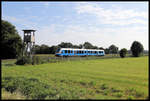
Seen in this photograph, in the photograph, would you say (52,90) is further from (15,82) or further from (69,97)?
(15,82)

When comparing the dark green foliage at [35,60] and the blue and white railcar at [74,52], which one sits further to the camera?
the blue and white railcar at [74,52]

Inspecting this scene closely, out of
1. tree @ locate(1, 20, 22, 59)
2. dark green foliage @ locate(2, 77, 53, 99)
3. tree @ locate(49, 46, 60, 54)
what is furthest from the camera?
tree @ locate(49, 46, 60, 54)

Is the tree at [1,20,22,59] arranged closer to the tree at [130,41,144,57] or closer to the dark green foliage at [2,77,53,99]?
the dark green foliage at [2,77,53,99]

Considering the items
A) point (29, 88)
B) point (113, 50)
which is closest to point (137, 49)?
point (113, 50)

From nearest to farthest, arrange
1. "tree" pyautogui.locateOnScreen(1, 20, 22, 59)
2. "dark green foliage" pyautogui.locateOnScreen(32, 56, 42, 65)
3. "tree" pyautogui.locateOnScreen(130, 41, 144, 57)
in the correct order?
"dark green foliage" pyautogui.locateOnScreen(32, 56, 42, 65) < "tree" pyautogui.locateOnScreen(1, 20, 22, 59) < "tree" pyautogui.locateOnScreen(130, 41, 144, 57)

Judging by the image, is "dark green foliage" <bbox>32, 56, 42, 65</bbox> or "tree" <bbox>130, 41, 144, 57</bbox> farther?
"tree" <bbox>130, 41, 144, 57</bbox>

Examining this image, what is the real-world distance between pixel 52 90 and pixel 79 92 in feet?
4.30

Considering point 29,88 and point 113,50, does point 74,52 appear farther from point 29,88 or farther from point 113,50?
point 113,50

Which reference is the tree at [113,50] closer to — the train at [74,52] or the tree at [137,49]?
the tree at [137,49]

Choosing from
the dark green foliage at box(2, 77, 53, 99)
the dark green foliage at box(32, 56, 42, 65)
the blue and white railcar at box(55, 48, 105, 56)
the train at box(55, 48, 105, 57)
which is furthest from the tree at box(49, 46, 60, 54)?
the dark green foliage at box(2, 77, 53, 99)

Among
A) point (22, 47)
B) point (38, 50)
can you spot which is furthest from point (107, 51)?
point (22, 47)

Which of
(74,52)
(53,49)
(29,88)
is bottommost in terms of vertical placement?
(29,88)

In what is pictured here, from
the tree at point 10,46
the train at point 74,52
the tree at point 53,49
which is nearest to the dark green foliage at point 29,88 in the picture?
the tree at point 10,46

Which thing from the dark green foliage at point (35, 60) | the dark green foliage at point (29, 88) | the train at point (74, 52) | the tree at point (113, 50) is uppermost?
the tree at point (113, 50)
